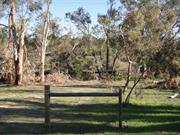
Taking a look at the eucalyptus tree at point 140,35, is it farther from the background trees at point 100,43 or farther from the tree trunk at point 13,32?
the tree trunk at point 13,32

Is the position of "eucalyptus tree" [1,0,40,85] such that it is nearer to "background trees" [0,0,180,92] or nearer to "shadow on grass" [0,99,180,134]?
"background trees" [0,0,180,92]

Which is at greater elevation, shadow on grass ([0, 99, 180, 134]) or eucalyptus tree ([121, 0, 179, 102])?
eucalyptus tree ([121, 0, 179, 102])

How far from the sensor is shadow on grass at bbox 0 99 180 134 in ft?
45.5

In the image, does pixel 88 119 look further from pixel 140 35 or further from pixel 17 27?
pixel 17 27

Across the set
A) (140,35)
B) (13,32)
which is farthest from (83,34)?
(140,35)

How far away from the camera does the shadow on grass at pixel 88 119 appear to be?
13.9m

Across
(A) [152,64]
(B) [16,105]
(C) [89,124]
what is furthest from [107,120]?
(A) [152,64]

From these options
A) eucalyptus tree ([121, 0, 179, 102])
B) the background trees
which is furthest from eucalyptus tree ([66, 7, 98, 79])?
eucalyptus tree ([121, 0, 179, 102])

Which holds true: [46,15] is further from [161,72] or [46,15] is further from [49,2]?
[161,72]

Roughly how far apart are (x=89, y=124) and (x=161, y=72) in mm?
11975

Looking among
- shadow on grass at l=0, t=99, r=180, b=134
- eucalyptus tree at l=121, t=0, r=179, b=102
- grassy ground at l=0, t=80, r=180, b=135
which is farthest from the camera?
eucalyptus tree at l=121, t=0, r=179, b=102

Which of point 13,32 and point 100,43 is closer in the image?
point 13,32

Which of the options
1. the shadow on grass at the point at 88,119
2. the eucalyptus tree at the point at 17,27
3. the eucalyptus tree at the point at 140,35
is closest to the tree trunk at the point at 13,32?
the eucalyptus tree at the point at 17,27

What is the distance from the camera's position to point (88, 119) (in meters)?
16.5
